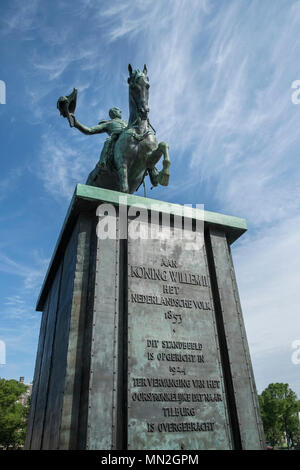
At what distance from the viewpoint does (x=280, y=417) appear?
45344 mm

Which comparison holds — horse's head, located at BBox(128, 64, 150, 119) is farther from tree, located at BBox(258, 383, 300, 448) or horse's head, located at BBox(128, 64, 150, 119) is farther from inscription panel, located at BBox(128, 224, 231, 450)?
tree, located at BBox(258, 383, 300, 448)

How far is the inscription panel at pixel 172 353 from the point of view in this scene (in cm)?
488

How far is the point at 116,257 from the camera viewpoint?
600 centimetres

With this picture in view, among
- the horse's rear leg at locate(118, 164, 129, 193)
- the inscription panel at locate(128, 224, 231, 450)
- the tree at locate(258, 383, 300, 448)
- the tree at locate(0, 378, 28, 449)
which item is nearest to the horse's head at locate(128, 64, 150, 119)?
the horse's rear leg at locate(118, 164, 129, 193)

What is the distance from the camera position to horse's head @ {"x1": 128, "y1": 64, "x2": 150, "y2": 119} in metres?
7.70

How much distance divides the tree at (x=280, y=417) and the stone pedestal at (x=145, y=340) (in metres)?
45.5

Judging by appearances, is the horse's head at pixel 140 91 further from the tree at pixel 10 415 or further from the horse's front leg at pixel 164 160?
the tree at pixel 10 415

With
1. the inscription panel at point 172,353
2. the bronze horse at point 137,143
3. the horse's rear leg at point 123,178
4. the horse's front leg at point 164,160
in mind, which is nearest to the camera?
the inscription panel at point 172,353

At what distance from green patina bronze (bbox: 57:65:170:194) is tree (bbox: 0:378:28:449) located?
4228 cm

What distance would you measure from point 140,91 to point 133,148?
1383 millimetres

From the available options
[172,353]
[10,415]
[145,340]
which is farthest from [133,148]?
[10,415]

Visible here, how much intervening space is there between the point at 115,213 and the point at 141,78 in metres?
3.57

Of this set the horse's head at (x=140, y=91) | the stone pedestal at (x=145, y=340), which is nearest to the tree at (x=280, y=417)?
the stone pedestal at (x=145, y=340)

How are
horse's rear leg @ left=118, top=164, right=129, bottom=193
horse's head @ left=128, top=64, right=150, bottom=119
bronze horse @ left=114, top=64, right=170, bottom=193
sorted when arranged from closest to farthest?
horse's rear leg @ left=118, top=164, right=129, bottom=193
bronze horse @ left=114, top=64, right=170, bottom=193
horse's head @ left=128, top=64, right=150, bottom=119
